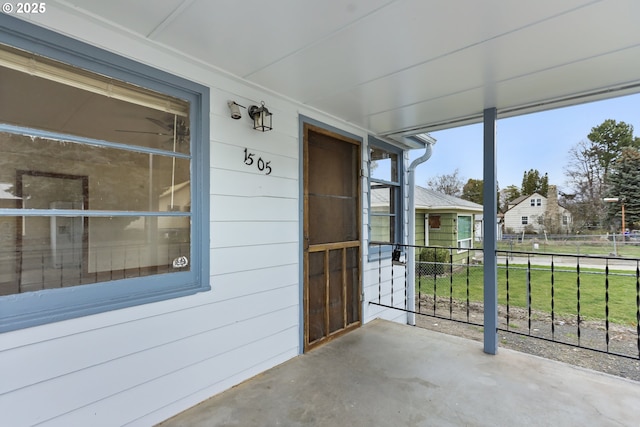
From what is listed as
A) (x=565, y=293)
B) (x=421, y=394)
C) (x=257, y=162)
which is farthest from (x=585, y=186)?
(x=257, y=162)

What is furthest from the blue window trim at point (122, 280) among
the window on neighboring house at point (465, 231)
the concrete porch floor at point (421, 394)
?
the window on neighboring house at point (465, 231)

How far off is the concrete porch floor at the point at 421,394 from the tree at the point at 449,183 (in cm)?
1843

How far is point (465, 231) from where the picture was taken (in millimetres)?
10070

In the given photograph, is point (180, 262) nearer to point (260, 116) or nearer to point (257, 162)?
point (257, 162)

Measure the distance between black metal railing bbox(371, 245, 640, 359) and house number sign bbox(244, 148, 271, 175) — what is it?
1800mm

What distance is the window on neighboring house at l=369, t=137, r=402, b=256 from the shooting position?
3.60 m

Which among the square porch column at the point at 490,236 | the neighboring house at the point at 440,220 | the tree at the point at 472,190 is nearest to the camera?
the square porch column at the point at 490,236

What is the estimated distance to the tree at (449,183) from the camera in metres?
19.5

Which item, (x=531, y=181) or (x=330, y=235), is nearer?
(x=330, y=235)

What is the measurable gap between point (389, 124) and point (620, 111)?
8.68 m

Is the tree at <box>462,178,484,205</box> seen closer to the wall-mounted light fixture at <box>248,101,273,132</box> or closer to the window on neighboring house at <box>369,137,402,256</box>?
the window on neighboring house at <box>369,137,402,256</box>

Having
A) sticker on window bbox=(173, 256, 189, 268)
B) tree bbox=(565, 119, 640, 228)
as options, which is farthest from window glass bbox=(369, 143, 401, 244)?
tree bbox=(565, 119, 640, 228)

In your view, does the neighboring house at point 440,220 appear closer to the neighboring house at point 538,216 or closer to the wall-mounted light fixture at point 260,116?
the neighboring house at point 538,216

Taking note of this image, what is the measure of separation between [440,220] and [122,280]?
362 inches
